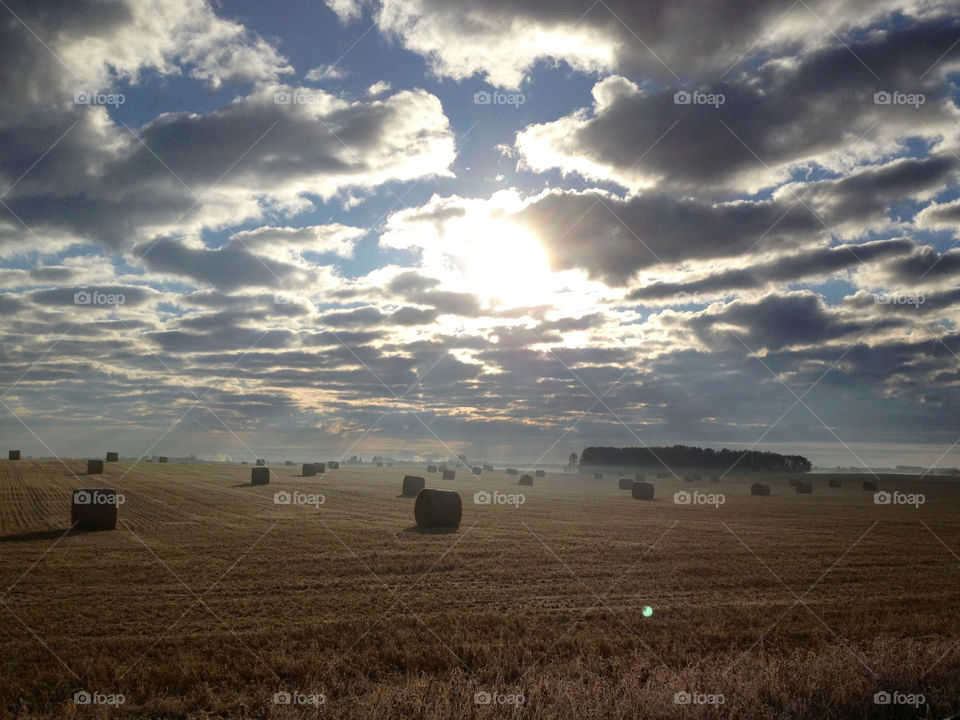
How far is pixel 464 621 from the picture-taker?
1201 centimetres

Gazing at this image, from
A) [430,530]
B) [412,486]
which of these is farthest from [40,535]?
[412,486]

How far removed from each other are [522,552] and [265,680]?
38.2 ft

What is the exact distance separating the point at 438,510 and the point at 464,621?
48.7 feet

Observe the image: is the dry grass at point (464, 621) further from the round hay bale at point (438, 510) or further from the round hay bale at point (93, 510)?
the round hay bale at point (438, 510)

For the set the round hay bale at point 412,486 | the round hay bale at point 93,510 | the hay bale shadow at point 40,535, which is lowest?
the round hay bale at point 412,486

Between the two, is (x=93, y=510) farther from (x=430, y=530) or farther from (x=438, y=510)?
(x=438, y=510)

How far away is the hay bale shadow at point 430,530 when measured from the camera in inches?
968

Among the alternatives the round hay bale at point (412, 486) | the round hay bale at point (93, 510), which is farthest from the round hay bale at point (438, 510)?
the round hay bale at point (412, 486)

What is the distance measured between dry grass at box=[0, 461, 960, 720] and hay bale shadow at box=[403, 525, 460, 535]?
45 centimetres

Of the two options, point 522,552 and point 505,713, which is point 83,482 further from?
point 505,713

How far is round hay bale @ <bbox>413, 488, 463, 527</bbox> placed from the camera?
26734 millimetres

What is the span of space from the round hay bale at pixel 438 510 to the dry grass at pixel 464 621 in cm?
191

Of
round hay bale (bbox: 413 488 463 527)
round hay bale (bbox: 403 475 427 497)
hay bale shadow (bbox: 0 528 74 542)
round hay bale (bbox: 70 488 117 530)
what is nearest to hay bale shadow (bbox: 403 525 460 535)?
round hay bale (bbox: 413 488 463 527)

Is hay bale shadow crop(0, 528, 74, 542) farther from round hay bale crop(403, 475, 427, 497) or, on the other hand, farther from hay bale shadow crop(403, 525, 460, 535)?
round hay bale crop(403, 475, 427, 497)
